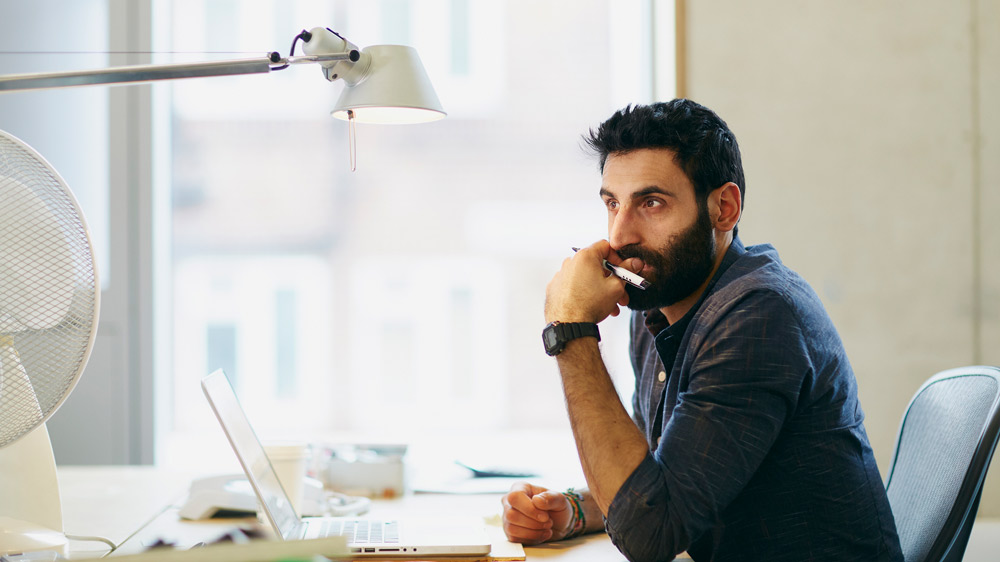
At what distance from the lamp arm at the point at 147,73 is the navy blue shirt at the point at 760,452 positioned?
70 centimetres

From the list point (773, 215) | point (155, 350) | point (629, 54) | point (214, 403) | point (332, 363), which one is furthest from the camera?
point (332, 363)

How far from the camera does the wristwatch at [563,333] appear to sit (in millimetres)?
1189

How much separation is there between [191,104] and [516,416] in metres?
2.67

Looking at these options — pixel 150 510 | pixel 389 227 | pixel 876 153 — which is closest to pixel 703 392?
pixel 150 510

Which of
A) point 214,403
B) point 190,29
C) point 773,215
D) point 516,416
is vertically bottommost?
point 516,416

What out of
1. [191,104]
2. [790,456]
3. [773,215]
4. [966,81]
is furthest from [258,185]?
[790,456]

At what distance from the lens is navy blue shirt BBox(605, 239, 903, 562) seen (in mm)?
1021

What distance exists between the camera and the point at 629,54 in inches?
114

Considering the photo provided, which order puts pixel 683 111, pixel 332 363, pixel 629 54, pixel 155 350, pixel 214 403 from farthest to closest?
pixel 332 363, pixel 629 54, pixel 155 350, pixel 683 111, pixel 214 403

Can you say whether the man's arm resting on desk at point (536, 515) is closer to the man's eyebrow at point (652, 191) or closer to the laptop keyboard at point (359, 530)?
the laptop keyboard at point (359, 530)

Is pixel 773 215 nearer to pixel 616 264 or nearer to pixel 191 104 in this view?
pixel 616 264

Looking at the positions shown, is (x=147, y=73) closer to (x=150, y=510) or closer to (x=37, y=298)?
(x=37, y=298)

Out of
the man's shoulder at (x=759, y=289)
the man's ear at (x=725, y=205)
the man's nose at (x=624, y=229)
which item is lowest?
the man's shoulder at (x=759, y=289)

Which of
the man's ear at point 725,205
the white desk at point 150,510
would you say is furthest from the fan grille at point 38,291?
the man's ear at point 725,205
